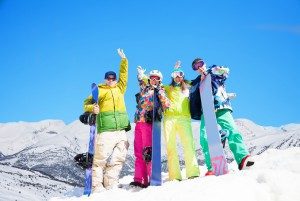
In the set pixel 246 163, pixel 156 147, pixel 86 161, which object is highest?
pixel 156 147

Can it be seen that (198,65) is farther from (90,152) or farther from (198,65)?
(90,152)

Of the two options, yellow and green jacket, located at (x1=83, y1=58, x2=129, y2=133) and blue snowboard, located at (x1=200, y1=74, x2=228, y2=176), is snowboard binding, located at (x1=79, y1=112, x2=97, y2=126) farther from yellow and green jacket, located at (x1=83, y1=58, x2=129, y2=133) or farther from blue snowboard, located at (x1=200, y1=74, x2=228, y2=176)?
blue snowboard, located at (x1=200, y1=74, x2=228, y2=176)

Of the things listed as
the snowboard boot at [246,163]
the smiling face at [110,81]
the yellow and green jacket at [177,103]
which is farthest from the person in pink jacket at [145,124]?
the snowboard boot at [246,163]

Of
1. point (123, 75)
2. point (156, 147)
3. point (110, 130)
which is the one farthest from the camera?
point (123, 75)

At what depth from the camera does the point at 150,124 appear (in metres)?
8.90

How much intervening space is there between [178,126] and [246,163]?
1582 mm

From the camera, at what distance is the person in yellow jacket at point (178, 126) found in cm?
852

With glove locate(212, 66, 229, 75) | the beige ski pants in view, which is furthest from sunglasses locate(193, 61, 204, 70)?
the beige ski pants

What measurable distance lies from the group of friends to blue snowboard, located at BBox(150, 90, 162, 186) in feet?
0.33

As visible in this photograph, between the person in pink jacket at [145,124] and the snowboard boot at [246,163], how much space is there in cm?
176

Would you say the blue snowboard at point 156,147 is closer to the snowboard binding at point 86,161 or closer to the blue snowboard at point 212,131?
the blue snowboard at point 212,131

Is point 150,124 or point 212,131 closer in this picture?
point 212,131

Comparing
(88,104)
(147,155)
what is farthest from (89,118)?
(147,155)

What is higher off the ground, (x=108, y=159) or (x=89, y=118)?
(x=89, y=118)
